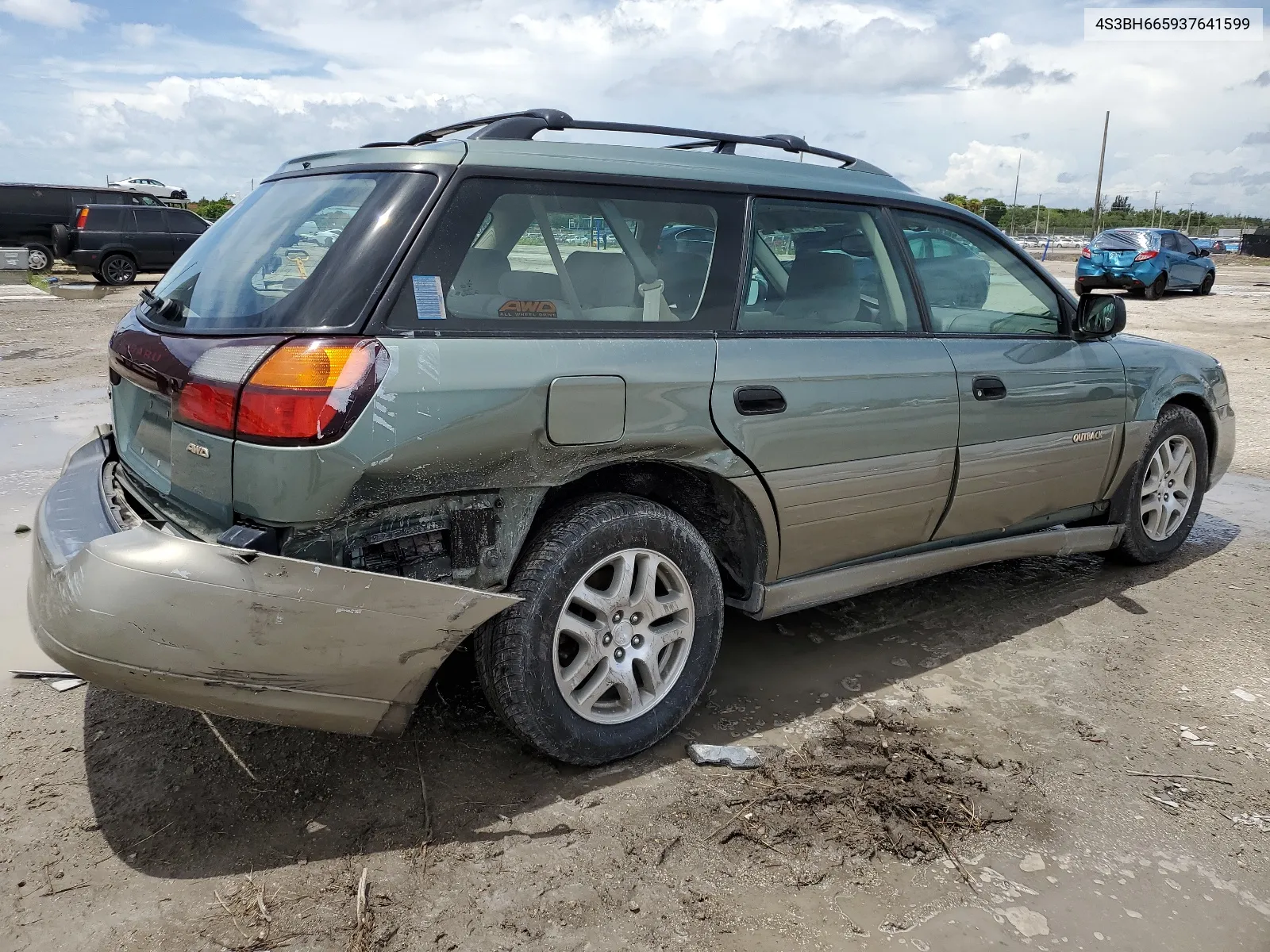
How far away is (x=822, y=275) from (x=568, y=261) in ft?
3.23

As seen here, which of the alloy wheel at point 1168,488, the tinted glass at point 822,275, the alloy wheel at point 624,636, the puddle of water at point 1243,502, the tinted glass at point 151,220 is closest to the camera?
the alloy wheel at point 624,636

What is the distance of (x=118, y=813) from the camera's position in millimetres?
2621

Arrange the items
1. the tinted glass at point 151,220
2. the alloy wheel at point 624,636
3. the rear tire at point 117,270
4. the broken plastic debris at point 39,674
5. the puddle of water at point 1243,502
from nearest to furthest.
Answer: the alloy wheel at point 624,636 → the broken plastic debris at point 39,674 → the puddle of water at point 1243,502 → the rear tire at point 117,270 → the tinted glass at point 151,220

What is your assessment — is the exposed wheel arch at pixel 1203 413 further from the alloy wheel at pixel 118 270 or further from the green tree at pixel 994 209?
the green tree at pixel 994 209

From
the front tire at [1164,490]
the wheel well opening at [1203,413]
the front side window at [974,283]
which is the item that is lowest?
the front tire at [1164,490]

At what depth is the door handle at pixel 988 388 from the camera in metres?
3.59

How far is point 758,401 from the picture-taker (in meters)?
3.00

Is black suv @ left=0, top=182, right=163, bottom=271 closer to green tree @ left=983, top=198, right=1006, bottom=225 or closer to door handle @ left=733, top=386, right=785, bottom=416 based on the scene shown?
door handle @ left=733, top=386, right=785, bottom=416

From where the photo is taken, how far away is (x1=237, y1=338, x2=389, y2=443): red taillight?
2.30 m

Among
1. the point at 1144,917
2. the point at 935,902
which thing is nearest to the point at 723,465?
the point at 935,902

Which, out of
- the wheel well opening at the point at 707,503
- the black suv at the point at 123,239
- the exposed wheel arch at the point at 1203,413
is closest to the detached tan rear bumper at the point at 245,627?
the wheel well opening at the point at 707,503

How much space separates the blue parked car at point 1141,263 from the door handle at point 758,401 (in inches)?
753

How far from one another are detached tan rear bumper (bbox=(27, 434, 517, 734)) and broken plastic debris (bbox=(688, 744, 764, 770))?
860 millimetres

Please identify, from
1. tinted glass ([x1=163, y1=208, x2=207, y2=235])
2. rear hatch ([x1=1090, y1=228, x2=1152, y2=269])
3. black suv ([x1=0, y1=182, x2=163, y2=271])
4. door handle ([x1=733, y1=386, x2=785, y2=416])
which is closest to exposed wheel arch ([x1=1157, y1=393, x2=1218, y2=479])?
door handle ([x1=733, y1=386, x2=785, y2=416])
